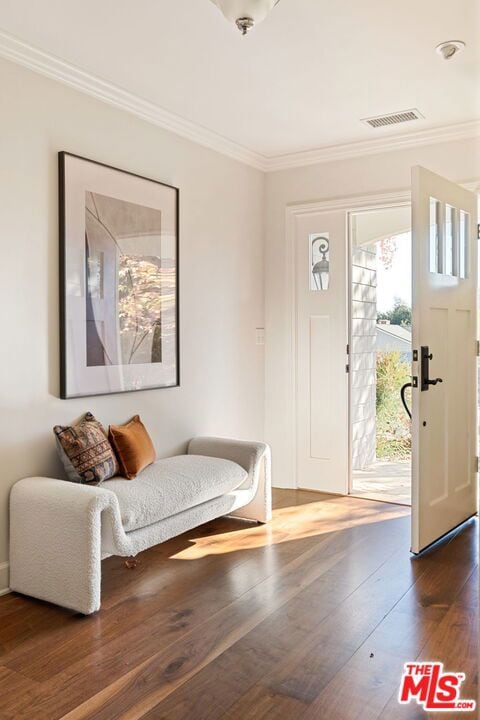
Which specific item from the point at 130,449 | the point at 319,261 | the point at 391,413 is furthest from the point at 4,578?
the point at 391,413

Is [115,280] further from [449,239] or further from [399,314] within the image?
[399,314]

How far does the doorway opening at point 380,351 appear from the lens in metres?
5.57

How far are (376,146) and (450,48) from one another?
1462 millimetres

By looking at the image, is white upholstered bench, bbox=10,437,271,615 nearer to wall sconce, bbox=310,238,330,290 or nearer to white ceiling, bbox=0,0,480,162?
wall sconce, bbox=310,238,330,290

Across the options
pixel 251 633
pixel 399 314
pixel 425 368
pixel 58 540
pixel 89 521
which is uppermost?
pixel 399 314

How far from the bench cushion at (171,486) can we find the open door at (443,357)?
1054 millimetres

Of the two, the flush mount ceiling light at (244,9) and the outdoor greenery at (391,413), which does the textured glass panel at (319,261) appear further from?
the flush mount ceiling light at (244,9)

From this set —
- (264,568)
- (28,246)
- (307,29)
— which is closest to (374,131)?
(307,29)

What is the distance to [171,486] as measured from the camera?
323 cm

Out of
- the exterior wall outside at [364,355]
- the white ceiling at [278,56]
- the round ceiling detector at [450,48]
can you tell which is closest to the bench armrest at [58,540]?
the white ceiling at [278,56]

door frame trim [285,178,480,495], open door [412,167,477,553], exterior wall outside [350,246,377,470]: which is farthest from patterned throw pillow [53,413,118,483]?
exterior wall outside [350,246,377,470]

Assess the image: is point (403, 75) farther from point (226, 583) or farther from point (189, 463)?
point (226, 583)

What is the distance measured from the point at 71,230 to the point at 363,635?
235cm

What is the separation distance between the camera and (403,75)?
3371 mm
